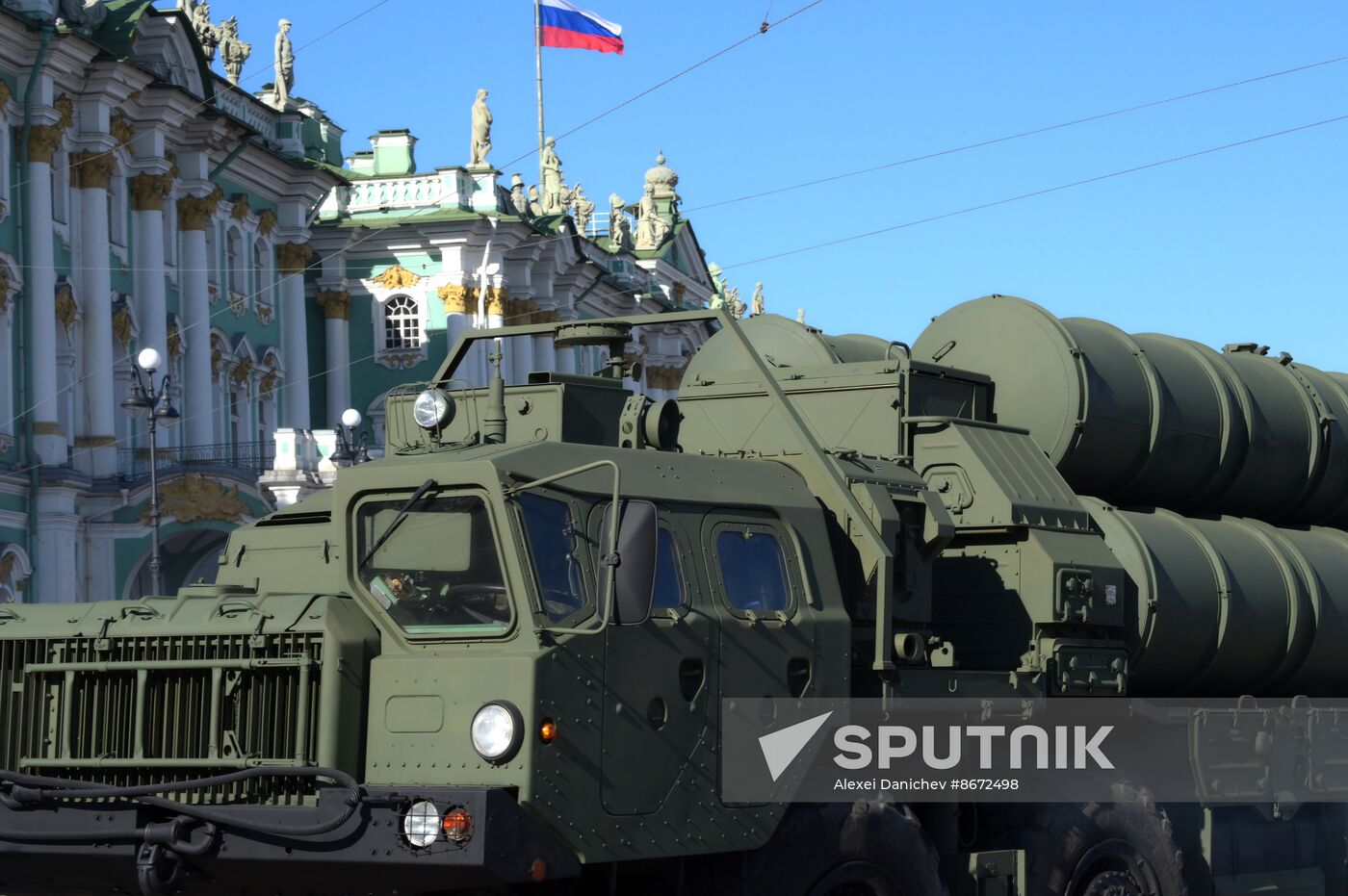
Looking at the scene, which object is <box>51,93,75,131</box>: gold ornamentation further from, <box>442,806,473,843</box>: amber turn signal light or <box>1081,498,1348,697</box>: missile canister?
<box>442,806,473,843</box>: amber turn signal light

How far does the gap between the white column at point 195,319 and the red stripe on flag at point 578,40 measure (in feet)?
39.7

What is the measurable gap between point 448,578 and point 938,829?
10.1 ft

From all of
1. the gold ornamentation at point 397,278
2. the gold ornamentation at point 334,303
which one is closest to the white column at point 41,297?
the gold ornamentation at point 334,303

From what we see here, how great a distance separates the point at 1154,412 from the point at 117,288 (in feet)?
105

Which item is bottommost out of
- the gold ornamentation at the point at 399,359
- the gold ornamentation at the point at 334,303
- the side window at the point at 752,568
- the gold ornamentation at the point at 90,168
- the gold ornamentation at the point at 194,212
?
the side window at the point at 752,568

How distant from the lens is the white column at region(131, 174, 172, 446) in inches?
1657

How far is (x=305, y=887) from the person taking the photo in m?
8.20

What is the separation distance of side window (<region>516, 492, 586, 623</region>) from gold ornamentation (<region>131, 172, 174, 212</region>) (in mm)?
35415

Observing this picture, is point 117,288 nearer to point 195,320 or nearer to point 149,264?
point 149,264

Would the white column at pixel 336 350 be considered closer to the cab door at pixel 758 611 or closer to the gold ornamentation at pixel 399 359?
the gold ornamentation at pixel 399 359

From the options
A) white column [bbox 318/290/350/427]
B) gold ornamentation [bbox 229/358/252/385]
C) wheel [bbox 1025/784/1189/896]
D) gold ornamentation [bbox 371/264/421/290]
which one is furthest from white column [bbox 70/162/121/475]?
wheel [bbox 1025/784/1189/896]

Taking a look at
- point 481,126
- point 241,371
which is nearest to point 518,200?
point 481,126

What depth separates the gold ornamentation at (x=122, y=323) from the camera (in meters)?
41.0

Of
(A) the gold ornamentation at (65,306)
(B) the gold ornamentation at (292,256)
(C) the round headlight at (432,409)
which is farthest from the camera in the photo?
(B) the gold ornamentation at (292,256)
